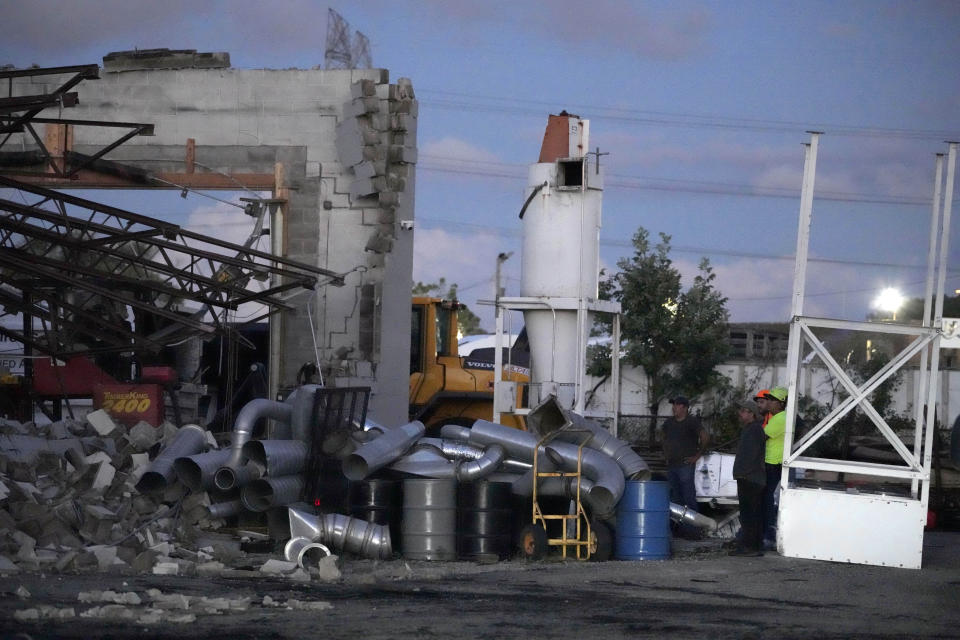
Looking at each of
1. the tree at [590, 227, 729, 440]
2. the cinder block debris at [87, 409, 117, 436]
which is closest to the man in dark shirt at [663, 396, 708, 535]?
the cinder block debris at [87, 409, 117, 436]

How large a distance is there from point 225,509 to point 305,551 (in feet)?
6.47

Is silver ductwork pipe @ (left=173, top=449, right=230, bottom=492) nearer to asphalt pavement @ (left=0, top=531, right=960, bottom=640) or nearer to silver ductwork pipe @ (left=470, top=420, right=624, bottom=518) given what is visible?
asphalt pavement @ (left=0, top=531, right=960, bottom=640)

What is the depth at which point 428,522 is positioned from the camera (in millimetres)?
12594

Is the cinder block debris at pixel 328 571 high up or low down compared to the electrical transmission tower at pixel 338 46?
down

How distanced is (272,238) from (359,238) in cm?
134

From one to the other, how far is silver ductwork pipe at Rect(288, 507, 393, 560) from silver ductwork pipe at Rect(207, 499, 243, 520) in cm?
116

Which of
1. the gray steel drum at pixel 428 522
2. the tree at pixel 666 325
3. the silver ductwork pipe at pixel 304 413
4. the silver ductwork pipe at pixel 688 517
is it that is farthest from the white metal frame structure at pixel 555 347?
the tree at pixel 666 325

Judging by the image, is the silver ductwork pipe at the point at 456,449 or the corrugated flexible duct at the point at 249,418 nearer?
the corrugated flexible duct at the point at 249,418

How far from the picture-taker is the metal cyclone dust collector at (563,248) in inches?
690

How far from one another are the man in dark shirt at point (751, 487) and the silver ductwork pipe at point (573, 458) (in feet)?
5.00

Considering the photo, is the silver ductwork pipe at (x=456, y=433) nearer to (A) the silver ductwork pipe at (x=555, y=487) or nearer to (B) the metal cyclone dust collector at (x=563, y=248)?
(A) the silver ductwork pipe at (x=555, y=487)

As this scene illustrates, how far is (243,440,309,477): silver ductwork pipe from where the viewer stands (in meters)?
13.0

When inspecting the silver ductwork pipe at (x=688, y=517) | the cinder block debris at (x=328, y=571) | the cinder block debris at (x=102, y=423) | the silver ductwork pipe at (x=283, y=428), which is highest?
the silver ductwork pipe at (x=283, y=428)

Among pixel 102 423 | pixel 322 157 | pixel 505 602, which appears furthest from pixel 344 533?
pixel 322 157
